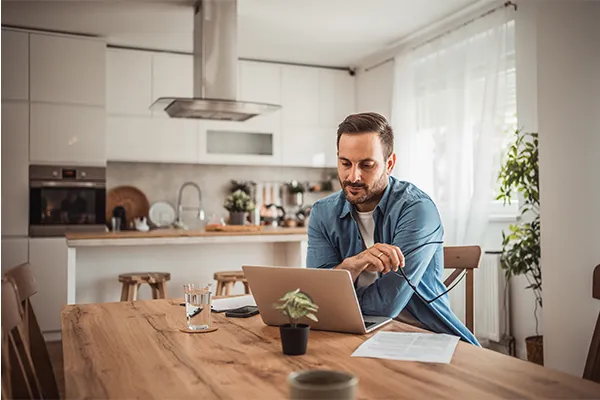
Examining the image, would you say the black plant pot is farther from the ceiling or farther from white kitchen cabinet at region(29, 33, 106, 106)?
white kitchen cabinet at region(29, 33, 106, 106)

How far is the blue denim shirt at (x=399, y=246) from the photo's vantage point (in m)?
1.89

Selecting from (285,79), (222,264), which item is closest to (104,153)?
(222,264)

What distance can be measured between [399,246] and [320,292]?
0.48m

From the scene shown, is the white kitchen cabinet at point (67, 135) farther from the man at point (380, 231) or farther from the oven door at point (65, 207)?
the man at point (380, 231)

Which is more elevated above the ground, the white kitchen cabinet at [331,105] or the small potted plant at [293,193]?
the white kitchen cabinet at [331,105]

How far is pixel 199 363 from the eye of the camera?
1.39m

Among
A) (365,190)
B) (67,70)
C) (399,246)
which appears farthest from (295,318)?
(67,70)

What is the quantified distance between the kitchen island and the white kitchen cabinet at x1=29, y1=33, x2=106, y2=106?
147cm

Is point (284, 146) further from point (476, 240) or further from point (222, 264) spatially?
point (476, 240)

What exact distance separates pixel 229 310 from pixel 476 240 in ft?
9.89

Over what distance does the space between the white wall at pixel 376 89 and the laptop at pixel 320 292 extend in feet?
14.5

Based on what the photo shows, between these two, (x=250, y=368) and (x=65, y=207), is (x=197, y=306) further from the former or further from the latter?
(x=65, y=207)

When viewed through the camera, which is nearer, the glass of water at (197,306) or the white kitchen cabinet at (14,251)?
the glass of water at (197,306)

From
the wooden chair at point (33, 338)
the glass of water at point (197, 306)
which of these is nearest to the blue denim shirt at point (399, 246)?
the glass of water at point (197, 306)
